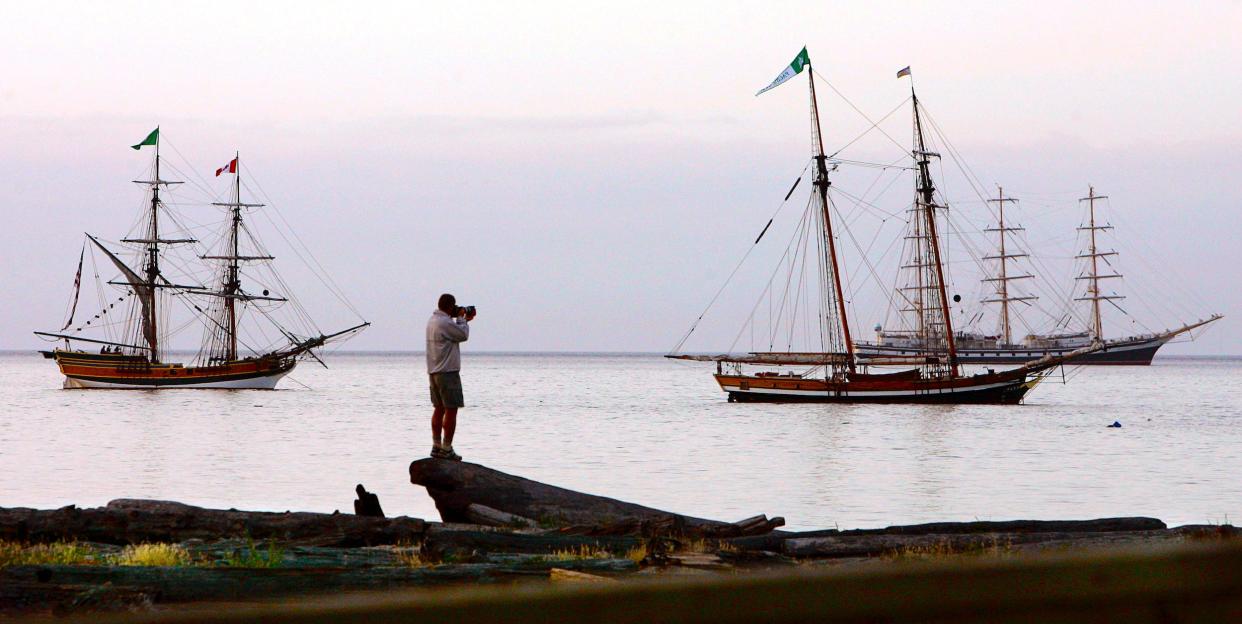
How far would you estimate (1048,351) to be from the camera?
520 feet

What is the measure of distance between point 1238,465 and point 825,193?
33.4 metres

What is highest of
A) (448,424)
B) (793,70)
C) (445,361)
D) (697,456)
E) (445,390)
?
(793,70)

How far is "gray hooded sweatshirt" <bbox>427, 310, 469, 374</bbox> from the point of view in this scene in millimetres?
15656

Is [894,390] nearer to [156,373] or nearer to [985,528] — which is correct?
[156,373]

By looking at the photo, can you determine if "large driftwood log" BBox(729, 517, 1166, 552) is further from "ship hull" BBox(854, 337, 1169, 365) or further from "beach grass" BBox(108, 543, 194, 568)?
"ship hull" BBox(854, 337, 1169, 365)

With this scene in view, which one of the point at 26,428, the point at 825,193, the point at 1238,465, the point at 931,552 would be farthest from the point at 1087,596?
the point at 825,193

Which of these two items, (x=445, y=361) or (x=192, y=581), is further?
(x=445, y=361)

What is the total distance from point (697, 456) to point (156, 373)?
63572 mm

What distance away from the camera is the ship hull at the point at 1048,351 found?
163 m

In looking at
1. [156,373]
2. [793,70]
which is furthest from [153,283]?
[793,70]

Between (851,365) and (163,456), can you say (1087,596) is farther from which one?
(851,365)

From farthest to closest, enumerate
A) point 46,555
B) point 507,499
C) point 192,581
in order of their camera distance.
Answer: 1. point 507,499
2. point 46,555
3. point 192,581

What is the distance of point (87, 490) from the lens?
2805cm

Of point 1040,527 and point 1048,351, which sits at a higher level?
point 1048,351
